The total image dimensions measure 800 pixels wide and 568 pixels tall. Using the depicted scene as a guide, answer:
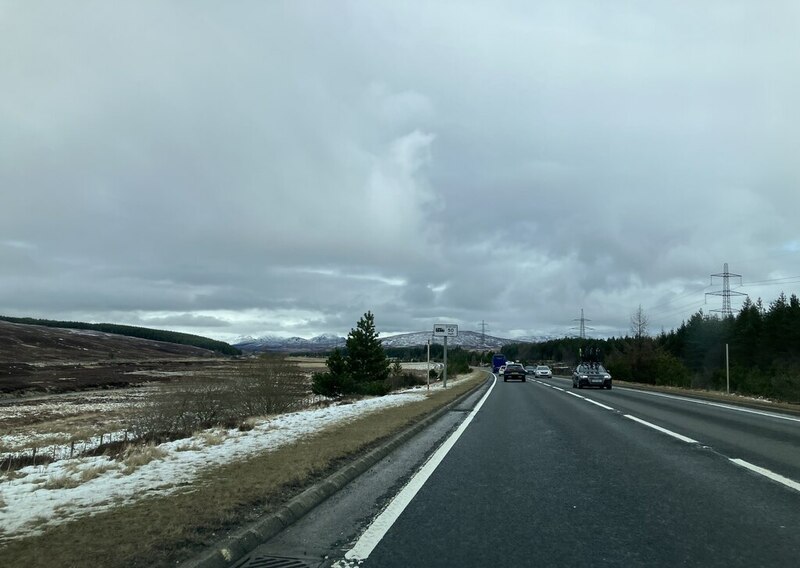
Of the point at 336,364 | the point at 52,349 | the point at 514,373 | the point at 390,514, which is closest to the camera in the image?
the point at 390,514

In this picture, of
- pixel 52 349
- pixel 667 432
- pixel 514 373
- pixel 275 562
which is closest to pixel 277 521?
pixel 275 562

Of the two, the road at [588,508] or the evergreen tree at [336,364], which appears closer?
the road at [588,508]

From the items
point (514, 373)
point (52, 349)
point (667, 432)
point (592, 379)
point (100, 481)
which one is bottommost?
point (52, 349)

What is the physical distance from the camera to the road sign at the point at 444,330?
3291 centimetres

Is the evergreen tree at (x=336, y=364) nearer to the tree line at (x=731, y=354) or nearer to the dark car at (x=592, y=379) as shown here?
the dark car at (x=592, y=379)

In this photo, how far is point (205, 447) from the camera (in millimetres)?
10914

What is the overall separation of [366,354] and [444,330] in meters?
24.6

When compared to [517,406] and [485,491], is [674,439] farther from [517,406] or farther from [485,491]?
[517,406]

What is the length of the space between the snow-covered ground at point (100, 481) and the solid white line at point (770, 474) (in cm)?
793

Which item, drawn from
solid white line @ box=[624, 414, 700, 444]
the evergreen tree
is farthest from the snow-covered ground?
the evergreen tree

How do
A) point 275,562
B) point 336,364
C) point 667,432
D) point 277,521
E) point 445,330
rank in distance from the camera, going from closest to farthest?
point 275,562 < point 277,521 < point 667,432 < point 445,330 < point 336,364

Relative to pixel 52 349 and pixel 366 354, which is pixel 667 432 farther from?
pixel 52 349

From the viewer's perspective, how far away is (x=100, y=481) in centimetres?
768

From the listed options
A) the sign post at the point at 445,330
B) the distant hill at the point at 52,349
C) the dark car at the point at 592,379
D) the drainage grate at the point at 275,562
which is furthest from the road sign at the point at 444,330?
the distant hill at the point at 52,349
